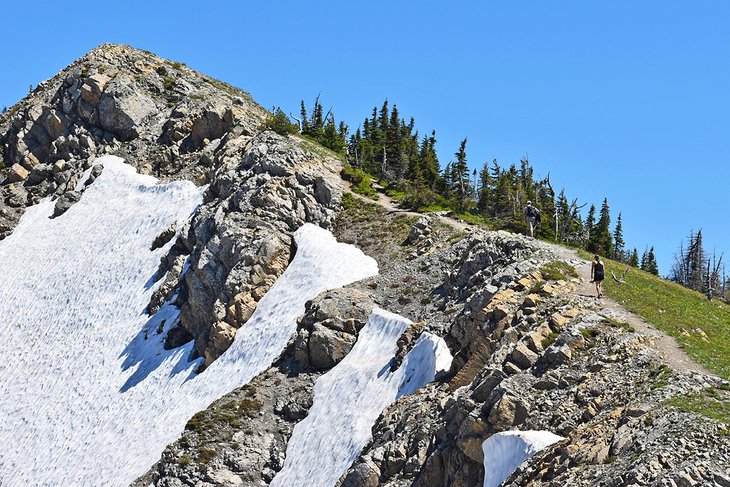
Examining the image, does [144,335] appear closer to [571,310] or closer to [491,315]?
[491,315]

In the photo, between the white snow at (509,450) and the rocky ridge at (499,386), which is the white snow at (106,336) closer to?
the rocky ridge at (499,386)

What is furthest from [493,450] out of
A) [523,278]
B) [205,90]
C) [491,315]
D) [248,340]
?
[205,90]

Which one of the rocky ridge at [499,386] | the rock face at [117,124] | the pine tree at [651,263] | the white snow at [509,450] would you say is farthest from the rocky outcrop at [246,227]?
the pine tree at [651,263]

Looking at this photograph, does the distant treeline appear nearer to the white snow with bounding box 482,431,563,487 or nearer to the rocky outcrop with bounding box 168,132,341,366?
the rocky outcrop with bounding box 168,132,341,366

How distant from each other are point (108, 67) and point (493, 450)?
7615 cm

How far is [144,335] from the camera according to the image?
5812 cm

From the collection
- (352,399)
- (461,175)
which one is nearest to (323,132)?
(461,175)

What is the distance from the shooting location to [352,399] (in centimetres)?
4072

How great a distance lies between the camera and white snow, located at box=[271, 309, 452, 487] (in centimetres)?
3734

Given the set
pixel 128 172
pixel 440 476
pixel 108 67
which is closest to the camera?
pixel 440 476

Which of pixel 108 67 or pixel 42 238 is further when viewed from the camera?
pixel 108 67

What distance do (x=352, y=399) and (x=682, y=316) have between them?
55.9 feet

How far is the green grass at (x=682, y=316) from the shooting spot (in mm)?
28188

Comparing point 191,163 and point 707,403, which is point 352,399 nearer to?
point 707,403
